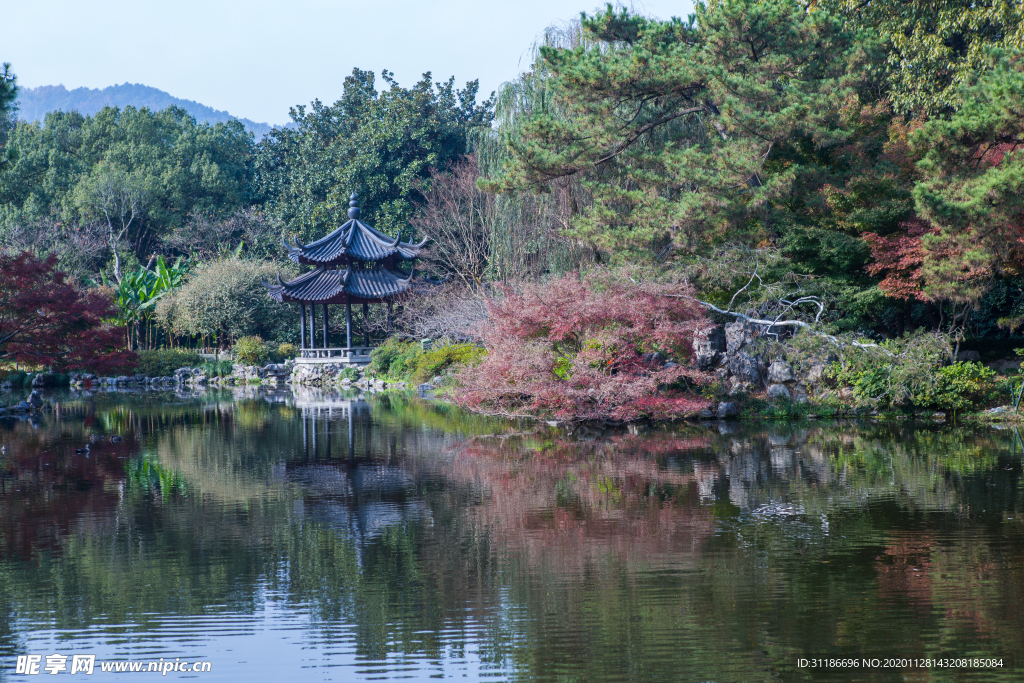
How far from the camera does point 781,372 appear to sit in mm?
13891

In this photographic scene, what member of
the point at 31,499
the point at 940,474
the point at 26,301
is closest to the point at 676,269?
the point at 940,474

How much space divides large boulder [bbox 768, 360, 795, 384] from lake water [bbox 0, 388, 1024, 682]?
2.72 meters

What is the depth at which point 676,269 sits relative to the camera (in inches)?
562

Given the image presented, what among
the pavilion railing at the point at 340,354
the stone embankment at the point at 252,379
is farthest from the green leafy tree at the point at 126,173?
the pavilion railing at the point at 340,354

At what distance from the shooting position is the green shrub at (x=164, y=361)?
81.6ft

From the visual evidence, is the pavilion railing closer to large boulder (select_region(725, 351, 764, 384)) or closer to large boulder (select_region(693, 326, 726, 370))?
large boulder (select_region(693, 326, 726, 370))

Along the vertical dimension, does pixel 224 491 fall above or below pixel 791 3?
below

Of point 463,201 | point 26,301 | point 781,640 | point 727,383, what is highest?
point 463,201

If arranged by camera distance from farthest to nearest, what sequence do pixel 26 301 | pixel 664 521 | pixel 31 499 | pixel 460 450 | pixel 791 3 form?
pixel 26 301 → pixel 791 3 → pixel 460 450 → pixel 31 499 → pixel 664 521

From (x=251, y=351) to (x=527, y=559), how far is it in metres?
21.2

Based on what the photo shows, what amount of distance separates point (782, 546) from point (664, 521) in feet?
3.52

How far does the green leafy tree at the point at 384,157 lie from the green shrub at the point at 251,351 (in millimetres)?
5781

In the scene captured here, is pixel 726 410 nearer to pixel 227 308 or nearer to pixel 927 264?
pixel 927 264

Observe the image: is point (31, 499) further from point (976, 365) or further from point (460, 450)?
point (976, 365)
